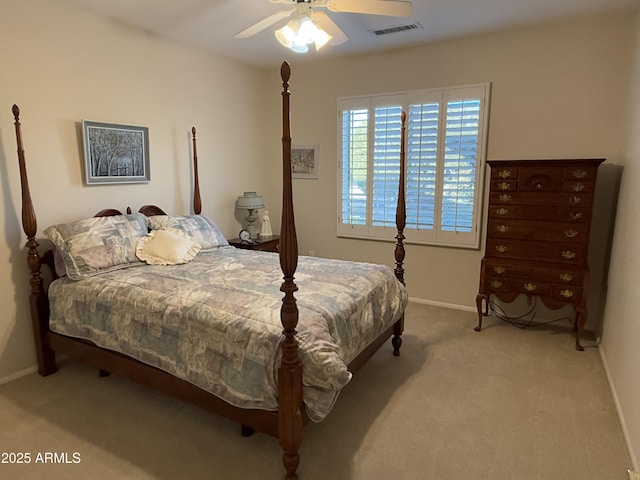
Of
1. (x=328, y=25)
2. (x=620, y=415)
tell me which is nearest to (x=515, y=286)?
(x=620, y=415)

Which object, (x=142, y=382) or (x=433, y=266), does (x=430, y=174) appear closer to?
(x=433, y=266)

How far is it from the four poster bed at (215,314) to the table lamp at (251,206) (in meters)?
1.11

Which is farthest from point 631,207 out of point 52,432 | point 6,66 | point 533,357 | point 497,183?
point 6,66

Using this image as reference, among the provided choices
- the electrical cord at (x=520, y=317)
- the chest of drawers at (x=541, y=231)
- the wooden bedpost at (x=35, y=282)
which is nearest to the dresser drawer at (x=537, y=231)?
the chest of drawers at (x=541, y=231)

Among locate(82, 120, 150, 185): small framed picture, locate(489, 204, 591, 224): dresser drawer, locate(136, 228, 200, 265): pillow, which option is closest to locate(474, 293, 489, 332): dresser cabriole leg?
locate(489, 204, 591, 224): dresser drawer

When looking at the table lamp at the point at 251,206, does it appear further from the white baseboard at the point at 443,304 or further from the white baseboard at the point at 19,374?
the white baseboard at the point at 19,374

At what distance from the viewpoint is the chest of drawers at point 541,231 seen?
316cm

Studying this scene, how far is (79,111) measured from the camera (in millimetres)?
3137

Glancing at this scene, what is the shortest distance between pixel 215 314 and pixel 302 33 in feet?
6.14

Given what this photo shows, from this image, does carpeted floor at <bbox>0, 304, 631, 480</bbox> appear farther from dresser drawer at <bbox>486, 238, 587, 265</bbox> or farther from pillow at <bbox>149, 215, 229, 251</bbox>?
pillow at <bbox>149, 215, 229, 251</bbox>

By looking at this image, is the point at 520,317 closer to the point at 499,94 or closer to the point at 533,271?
the point at 533,271

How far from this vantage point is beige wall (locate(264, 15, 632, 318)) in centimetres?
333

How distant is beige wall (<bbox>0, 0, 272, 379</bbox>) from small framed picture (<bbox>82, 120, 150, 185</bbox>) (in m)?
0.07

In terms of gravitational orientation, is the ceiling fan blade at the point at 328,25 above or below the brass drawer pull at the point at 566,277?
above
